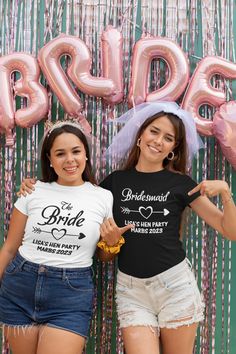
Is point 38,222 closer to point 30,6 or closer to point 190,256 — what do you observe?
point 190,256

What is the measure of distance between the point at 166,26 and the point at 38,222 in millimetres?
1173

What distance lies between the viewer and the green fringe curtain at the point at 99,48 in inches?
86.1

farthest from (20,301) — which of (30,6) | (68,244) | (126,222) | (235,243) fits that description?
(30,6)

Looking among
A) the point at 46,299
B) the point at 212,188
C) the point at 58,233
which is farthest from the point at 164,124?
the point at 46,299

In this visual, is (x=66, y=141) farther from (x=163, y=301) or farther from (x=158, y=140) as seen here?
(x=163, y=301)

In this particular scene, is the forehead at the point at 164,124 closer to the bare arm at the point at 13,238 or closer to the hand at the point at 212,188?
the hand at the point at 212,188

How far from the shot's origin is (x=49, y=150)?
192cm

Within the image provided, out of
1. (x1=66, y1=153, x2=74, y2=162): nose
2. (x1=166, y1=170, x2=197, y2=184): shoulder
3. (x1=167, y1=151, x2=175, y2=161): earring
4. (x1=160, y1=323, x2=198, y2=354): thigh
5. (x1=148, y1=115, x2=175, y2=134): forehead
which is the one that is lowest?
(x1=160, y1=323, x2=198, y2=354): thigh

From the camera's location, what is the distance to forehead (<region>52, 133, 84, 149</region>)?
1859 millimetres

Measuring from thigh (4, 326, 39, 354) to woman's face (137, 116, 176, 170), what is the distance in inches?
34.4

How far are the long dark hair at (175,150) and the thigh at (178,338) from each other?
2.26ft

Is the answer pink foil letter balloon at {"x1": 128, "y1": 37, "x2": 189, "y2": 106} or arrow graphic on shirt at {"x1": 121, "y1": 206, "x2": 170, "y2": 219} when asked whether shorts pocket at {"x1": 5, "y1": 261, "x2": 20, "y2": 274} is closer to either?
arrow graphic on shirt at {"x1": 121, "y1": 206, "x2": 170, "y2": 219}

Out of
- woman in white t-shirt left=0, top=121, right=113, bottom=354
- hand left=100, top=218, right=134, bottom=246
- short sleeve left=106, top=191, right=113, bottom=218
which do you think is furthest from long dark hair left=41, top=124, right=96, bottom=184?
hand left=100, top=218, right=134, bottom=246

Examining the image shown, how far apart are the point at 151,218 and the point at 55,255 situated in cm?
44
